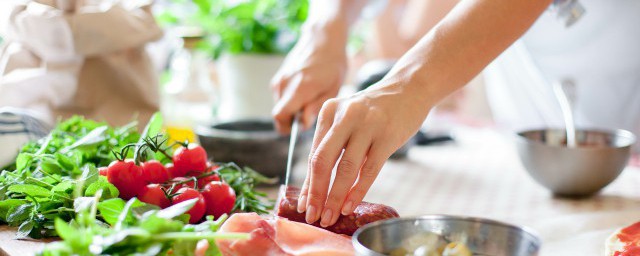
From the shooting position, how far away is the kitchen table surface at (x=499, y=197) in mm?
1422

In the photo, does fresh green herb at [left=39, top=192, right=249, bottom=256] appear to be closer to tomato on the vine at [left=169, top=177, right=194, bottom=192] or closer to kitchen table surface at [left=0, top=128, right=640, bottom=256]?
tomato on the vine at [left=169, top=177, right=194, bottom=192]

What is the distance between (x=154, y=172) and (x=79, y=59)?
2.29ft

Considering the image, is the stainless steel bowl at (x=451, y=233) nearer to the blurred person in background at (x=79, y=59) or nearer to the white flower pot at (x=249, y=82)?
the blurred person in background at (x=79, y=59)

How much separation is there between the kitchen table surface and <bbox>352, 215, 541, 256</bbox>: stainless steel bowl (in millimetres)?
444

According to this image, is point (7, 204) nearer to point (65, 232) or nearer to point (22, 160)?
point (22, 160)

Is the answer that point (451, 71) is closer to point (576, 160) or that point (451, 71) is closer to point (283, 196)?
point (283, 196)

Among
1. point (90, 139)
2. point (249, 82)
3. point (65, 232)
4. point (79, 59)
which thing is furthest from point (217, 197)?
point (249, 82)

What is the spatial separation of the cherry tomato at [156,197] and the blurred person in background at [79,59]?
25.0 inches

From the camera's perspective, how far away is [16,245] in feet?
3.40

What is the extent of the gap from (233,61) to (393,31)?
1.21 m

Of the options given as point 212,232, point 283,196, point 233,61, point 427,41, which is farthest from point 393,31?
point 212,232

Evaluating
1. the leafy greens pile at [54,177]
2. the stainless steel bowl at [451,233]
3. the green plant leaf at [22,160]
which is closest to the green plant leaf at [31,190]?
the leafy greens pile at [54,177]

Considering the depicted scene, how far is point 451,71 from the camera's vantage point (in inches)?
47.8

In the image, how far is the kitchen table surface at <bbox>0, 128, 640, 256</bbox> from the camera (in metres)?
1.42
